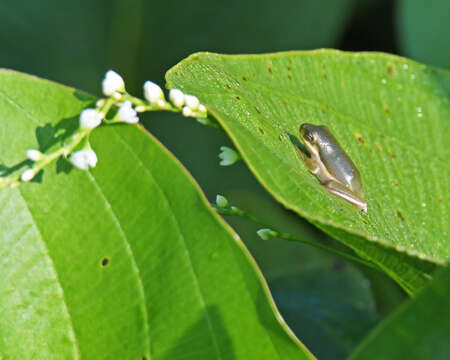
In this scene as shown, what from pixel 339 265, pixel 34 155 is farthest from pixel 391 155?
pixel 339 265

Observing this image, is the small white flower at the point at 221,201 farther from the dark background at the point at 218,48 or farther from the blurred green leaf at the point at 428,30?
the blurred green leaf at the point at 428,30

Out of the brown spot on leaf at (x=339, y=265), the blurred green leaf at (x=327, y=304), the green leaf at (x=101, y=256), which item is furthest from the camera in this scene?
the brown spot on leaf at (x=339, y=265)

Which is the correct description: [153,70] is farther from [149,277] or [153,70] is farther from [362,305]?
[149,277]

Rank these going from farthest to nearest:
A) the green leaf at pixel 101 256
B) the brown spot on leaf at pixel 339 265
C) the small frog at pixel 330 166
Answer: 1. the brown spot on leaf at pixel 339 265
2. the small frog at pixel 330 166
3. the green leaf at pixel 101 256

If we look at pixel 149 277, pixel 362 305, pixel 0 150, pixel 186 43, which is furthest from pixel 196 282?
pixel 186 43

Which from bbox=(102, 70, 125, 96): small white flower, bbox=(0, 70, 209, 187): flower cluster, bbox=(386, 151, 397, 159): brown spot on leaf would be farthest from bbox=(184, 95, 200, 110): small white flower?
bbox=(386, 151, 397, 159): brown spot on leaf

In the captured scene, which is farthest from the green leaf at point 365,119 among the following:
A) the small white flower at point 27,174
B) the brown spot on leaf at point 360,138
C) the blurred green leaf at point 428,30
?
the blurred green leaf at point 428,30

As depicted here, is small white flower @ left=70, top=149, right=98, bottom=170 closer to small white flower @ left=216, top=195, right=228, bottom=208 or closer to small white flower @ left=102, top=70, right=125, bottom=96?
small white flower @ left=102, top=70, right=125, bottom=96
